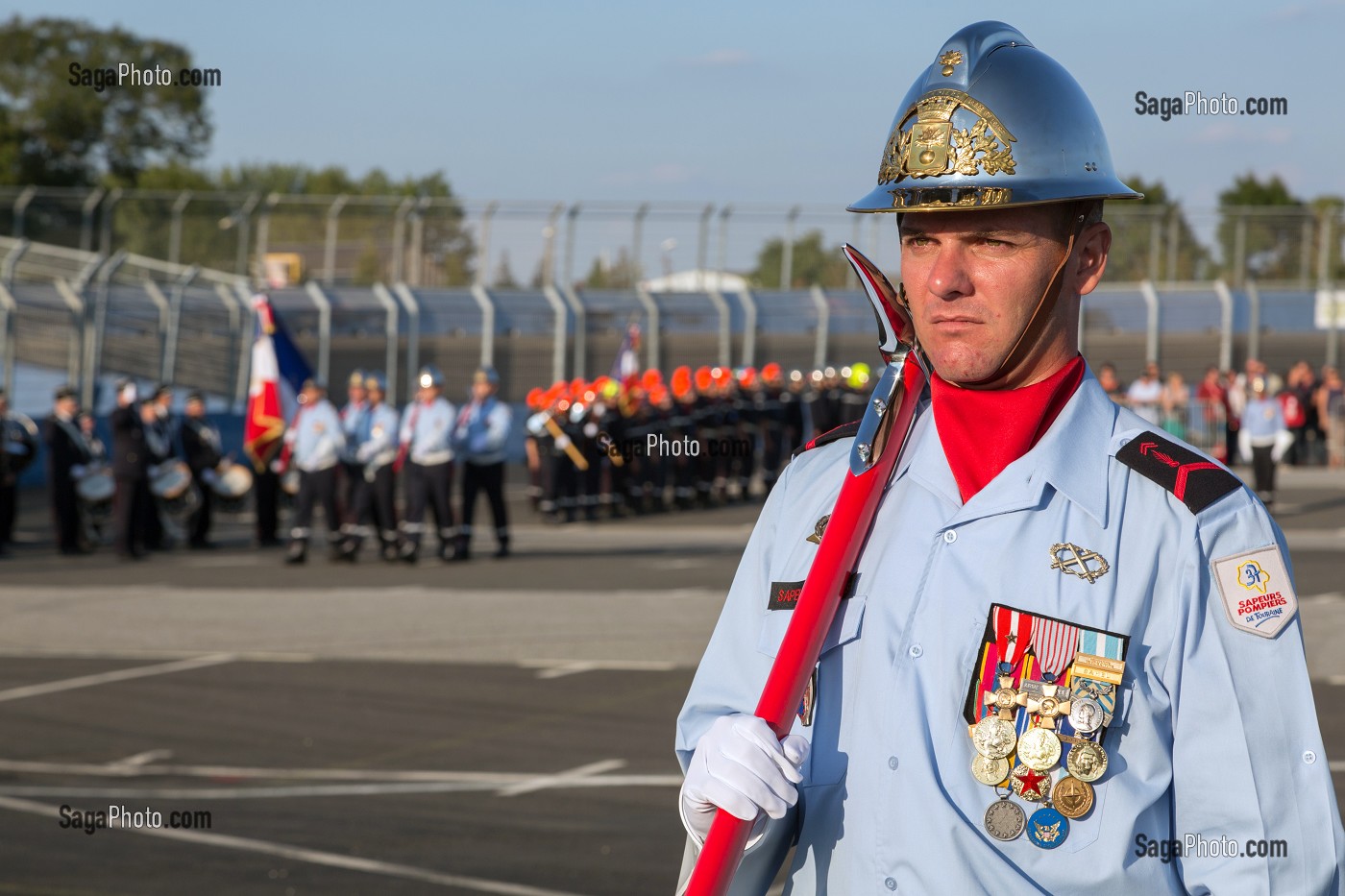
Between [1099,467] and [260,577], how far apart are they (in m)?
16.8

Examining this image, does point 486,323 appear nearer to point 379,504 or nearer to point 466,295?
point 466,295

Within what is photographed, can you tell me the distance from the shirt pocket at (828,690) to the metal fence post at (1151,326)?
117 feet

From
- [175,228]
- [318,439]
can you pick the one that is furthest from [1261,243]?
[318,439]

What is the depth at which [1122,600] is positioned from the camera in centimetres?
220

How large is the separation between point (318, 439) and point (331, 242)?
579 inches

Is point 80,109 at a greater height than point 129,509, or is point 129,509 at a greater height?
point 80,109

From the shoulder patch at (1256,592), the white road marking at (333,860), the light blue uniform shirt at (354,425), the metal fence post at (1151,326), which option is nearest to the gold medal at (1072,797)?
the shoulder patch at (1256,592)

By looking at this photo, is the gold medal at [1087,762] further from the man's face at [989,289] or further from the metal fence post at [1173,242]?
the metal fence post at [1173,242]

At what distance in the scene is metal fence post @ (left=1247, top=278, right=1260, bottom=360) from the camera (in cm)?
3672

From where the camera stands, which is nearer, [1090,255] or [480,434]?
[1090,255]

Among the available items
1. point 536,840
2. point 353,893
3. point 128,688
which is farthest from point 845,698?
point 128,688

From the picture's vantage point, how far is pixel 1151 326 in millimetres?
36562

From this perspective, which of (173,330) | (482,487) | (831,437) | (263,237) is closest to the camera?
(831,437)

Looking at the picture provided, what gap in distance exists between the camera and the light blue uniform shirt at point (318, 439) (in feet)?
65.1
